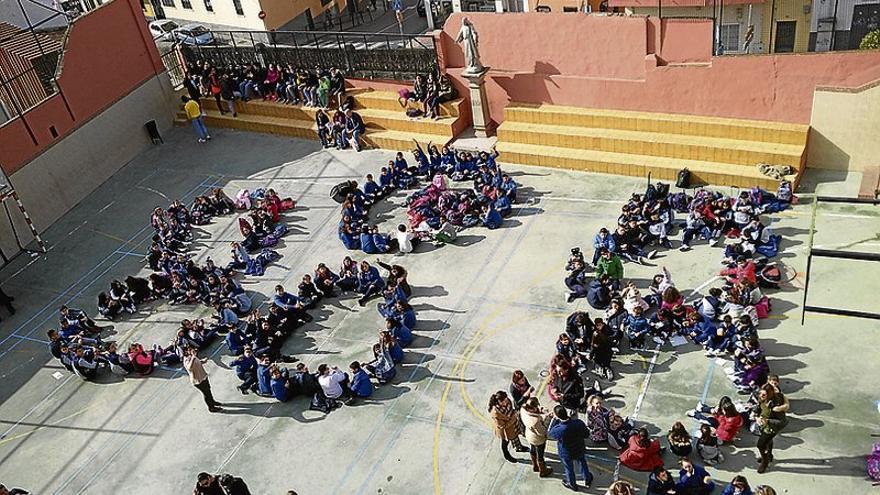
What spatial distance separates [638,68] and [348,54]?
33.0 ft

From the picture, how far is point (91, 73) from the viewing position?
2703 centimetres

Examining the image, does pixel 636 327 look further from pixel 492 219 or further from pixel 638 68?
pixel 638 68

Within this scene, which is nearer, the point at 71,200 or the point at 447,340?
the point at 447,340

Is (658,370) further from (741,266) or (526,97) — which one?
(526,97)

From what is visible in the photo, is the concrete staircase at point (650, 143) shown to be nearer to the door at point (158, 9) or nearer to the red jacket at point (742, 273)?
the red jacket at point (742, 273)

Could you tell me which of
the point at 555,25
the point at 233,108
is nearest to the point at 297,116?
the point at 233,108

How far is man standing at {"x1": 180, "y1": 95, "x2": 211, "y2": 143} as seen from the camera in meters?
28.1

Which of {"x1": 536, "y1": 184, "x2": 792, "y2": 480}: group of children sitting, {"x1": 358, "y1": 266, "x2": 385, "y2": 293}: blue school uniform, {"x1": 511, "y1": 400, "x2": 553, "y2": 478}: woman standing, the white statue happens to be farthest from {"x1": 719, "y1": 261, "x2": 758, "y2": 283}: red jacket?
the white statue

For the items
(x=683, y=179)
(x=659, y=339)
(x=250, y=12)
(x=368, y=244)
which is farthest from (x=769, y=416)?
(x=250, y=12)

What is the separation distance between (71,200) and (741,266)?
821 inches

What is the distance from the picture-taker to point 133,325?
2016cm

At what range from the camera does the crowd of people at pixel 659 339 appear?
43.1ft

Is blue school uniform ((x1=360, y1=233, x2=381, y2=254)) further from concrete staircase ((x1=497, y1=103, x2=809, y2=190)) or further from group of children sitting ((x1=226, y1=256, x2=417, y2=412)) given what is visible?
concrete staircase ((x1=497, y1=103, x2=809, y2=190))

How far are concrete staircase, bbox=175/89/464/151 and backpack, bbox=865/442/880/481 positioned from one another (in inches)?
608
